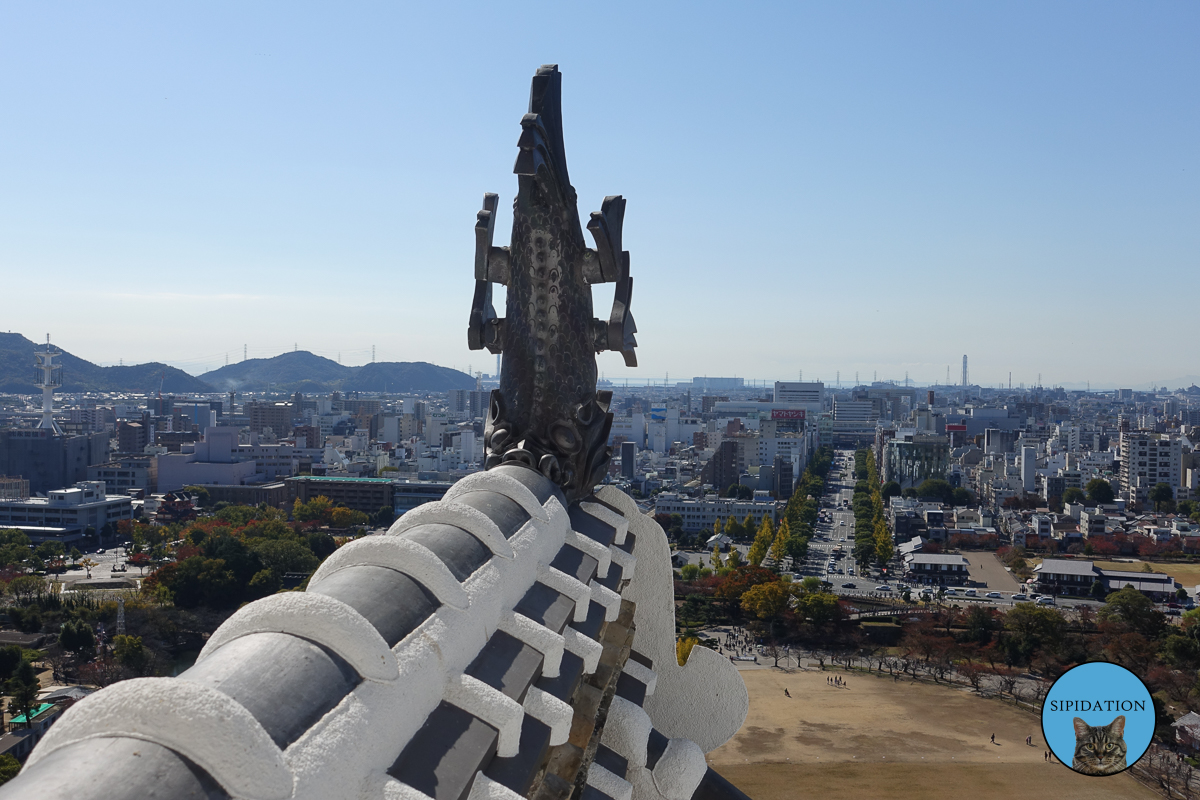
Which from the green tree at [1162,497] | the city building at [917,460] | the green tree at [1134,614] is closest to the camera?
the green tree at [1134,614]

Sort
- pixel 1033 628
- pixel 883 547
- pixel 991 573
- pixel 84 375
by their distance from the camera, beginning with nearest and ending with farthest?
pixel 1033 628
pixel 991 573
pixel 883 547
pixel 84 375

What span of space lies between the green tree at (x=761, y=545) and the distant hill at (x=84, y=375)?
82723 mm

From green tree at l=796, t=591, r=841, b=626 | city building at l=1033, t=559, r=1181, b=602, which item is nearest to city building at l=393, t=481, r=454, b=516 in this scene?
green tree at l=796, t=591, r=841, b=626

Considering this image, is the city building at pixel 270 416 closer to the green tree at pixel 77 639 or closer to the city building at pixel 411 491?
the city building at pixel 411 491

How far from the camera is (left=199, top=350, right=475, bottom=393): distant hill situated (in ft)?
465

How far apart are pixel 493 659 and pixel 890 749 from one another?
14032 mm

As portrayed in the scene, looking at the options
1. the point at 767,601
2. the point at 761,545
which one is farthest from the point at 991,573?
the point at 767,601

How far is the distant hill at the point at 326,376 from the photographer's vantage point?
142 metres

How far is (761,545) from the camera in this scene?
2639 centimetres

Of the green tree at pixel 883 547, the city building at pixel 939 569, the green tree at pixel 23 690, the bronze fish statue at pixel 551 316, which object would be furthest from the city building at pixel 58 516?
the bronze fish statue at pixel 551 316

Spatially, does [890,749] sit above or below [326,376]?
below

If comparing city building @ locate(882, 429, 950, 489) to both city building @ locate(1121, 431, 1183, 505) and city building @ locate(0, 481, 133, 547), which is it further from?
city building @ locate(0, 481, 133, 547)

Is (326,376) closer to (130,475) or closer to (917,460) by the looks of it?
(130,475)

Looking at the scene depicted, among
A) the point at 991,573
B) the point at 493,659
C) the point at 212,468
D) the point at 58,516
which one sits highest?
the point at 493,659
